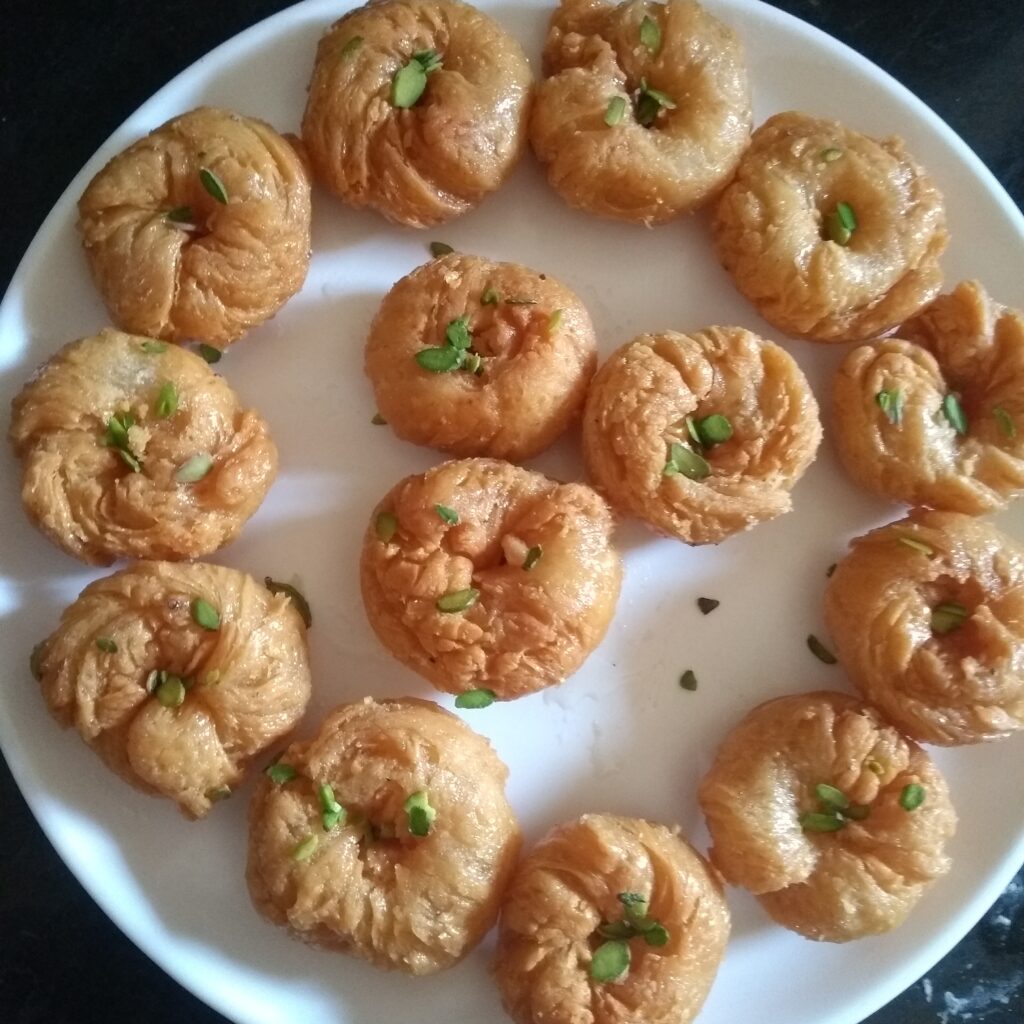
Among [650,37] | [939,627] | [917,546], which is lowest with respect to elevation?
[939,627]

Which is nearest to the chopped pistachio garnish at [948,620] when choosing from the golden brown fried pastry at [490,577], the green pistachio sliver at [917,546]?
A: the green pistachio sliver at [917,546]

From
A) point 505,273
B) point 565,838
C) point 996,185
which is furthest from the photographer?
point 996,185

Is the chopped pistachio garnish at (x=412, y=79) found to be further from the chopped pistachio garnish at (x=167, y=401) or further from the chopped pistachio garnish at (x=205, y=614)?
the chopped pistachio garnish at (x=205, y=614)

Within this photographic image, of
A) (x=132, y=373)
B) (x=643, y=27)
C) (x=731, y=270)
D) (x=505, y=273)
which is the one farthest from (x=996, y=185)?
(x=132, y=373)

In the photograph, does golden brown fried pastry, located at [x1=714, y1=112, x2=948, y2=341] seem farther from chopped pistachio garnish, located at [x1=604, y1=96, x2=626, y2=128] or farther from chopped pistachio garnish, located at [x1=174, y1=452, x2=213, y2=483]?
chopped pistachio garnish, located at [x1=174, y1=452, x2=213, y2=483]

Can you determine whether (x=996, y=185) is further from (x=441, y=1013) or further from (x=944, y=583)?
(x=441, y=1013)

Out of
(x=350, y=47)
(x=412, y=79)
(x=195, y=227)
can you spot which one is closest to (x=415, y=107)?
(x=412, y=79)

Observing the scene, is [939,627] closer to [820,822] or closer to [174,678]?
[820,822]
